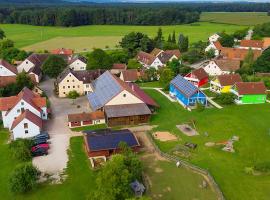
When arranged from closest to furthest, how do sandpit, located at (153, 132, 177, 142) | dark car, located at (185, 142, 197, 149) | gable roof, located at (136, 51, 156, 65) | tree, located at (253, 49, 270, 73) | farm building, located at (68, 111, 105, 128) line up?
1. dark car, located at (185, 142, 197, 149)
2. sandpit, located at (153, 132, 177, 142)
3. farm building, located at (68, 111, 105, 128)
4. tree, located at (253, 49, 270, 73)
5. gable roof, located at (136, 51, 156, 65)

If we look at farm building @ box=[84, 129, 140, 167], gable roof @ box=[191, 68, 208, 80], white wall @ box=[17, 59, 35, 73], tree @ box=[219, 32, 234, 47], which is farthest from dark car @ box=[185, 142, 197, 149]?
tree @ box=[219, 32, 234, 47]

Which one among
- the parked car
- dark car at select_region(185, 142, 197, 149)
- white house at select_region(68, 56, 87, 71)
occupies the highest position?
white house at select_region(68, 56, 87, 71)

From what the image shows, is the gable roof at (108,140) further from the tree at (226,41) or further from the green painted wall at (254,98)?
the tree at (226,41)

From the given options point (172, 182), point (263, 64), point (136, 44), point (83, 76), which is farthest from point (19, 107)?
point (136, 44)

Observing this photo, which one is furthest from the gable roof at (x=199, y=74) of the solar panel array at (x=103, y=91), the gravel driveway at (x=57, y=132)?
the gravel driveway at (x=57, y=132)

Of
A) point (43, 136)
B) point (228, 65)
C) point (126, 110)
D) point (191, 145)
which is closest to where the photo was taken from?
point (191, 145)

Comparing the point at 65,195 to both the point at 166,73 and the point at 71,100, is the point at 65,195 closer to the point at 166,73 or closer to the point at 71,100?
the point at 71,100

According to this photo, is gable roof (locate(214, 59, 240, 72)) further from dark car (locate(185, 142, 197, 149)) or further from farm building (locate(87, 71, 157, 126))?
dark car (locate(185, 142, 197, 149))

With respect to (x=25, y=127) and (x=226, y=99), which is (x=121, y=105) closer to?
(x=25, y=127)
